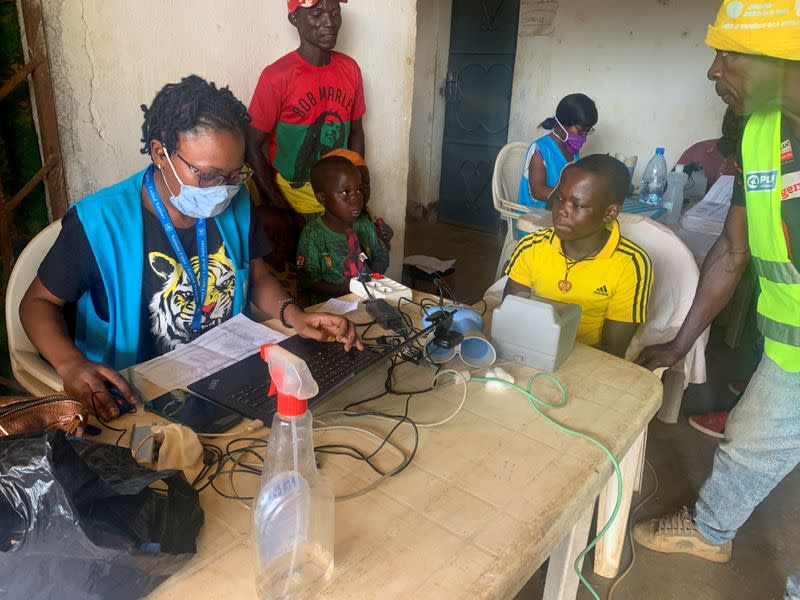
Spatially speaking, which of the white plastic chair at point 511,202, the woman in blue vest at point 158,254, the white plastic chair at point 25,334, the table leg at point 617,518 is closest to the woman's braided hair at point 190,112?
the woman in blue vest at point 158,254

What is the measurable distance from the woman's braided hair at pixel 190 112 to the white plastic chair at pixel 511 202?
141cm

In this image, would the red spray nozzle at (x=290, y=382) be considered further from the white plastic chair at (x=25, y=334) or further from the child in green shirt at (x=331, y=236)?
the child in green shirt at (x=331, y=236)

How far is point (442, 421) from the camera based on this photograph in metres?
1.09

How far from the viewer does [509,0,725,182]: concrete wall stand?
445cm

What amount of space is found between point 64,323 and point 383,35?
6.76 ft

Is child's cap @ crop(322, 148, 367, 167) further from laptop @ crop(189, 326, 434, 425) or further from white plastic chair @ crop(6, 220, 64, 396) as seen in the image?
laptop @ crop(189, 326, 434, 425)

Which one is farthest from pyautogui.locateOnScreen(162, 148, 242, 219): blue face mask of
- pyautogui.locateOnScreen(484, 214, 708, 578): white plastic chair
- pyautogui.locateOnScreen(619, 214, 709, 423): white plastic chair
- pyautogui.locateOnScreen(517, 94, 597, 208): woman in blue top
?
pyautogui.locateOnScreen(517, 94, 597, 208): woman in blue top

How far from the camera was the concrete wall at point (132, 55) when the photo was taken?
185 cm

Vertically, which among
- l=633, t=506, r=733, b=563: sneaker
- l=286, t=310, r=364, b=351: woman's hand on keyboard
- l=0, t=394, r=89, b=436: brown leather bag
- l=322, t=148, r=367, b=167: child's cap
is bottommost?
l=633, t=506, r=733, b=563: sneaker

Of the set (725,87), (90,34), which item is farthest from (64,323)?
(725,87)

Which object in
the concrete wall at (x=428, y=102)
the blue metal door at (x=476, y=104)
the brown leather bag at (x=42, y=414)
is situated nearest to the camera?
the brown leather bag at (x=42, y=414)

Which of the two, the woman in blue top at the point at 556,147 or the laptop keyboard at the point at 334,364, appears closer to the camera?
the laptop keyboard at the point at 334,364

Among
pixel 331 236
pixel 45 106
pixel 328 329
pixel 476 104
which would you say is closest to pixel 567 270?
pixel 328 329

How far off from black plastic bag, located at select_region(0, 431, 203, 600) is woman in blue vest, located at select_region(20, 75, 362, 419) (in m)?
0.63
